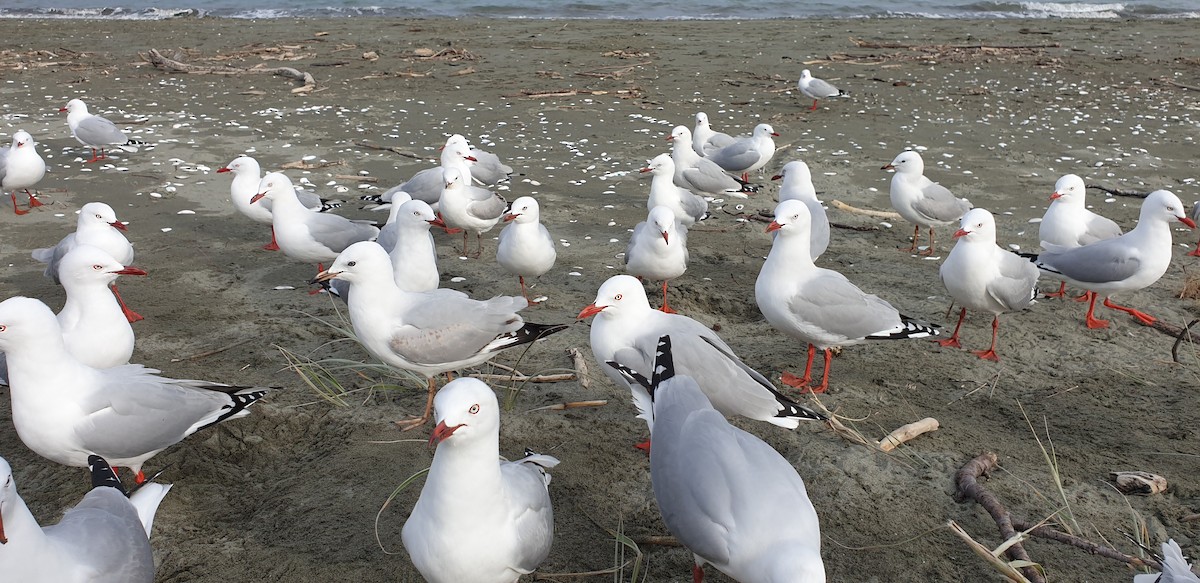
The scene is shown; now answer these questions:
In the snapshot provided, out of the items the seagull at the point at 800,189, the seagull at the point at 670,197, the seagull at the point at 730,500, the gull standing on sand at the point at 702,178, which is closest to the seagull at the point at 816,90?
the gull standing on sand at the point at 702,178

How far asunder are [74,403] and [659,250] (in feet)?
11.5

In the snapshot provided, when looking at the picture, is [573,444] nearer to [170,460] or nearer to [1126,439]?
[170,460]

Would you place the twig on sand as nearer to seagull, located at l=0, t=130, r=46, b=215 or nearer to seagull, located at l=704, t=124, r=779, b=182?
seagull, located at l=0, t=130, r=46, b=215

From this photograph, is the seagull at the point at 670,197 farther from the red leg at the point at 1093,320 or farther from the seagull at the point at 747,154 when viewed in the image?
the red leg at the point at 1093,320

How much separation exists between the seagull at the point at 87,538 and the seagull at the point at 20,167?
18.3 ft

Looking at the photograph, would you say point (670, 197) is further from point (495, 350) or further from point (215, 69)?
point (215, 69)

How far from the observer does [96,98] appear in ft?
40.0

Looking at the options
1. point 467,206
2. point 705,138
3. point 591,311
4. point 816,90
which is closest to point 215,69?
point 705,138

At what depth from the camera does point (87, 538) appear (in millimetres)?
3049

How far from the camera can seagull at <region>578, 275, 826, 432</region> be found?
3996 mm

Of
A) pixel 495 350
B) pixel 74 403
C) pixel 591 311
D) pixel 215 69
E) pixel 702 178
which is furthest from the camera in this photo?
pixel 215 69

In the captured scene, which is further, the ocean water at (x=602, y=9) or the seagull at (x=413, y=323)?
the ocean water at (x=602, y=9)

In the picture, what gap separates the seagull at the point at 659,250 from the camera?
6027 millimetres

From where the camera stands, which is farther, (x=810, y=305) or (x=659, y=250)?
(x=659, y=250)
